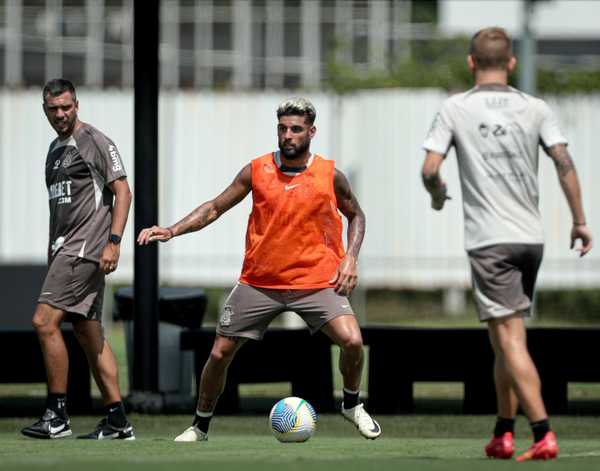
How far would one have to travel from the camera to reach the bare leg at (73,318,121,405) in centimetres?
965

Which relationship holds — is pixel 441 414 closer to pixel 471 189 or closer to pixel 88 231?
pixel 88 231

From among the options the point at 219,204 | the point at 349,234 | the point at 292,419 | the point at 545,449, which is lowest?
the point at 292,419

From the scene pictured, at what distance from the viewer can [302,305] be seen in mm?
9070

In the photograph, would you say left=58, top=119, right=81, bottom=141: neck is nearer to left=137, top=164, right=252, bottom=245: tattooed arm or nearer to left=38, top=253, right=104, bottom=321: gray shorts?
left=38, top=253, right=104, bottom=321: gray shorts

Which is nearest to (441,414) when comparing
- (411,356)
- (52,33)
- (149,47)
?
(411,356)

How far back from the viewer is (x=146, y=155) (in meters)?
12.0

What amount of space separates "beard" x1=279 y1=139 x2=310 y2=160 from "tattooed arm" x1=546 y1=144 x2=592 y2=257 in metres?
1.73

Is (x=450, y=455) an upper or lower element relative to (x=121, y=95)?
lower

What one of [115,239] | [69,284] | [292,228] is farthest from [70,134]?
[292,228]

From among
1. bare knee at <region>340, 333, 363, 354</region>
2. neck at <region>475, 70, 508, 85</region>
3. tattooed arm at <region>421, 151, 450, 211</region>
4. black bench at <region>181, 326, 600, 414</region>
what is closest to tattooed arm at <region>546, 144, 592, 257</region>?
neck at <region>475, 70, 508, 85</region>

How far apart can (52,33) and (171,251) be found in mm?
13847

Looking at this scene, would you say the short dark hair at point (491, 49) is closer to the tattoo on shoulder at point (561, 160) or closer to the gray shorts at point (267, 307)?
the tattoo on shoulder at point (561, 160)

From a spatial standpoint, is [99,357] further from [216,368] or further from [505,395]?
[505,395]

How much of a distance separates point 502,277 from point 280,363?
523 centimetres
